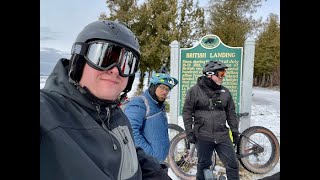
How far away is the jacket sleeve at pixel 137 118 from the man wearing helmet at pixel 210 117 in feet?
2.41

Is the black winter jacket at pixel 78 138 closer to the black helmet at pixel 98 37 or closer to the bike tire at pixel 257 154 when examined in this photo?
the black helmet at pixel 98 37

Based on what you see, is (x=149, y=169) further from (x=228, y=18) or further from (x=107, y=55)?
(x=228, y=18)

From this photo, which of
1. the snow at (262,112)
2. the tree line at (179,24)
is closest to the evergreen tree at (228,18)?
the tree line at (179,24)

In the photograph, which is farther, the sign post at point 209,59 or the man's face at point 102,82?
the sign post at point 209,59

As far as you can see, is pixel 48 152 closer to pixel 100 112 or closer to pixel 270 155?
pixel 100 112

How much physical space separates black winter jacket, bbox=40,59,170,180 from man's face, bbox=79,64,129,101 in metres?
0.03

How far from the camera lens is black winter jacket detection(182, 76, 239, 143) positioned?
2133mm

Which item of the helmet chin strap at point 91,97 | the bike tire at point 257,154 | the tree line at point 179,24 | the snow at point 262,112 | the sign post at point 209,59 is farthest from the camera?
the tree line at point 179,24

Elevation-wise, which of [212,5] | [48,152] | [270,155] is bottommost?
[270,155]

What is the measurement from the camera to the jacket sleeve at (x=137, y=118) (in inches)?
57.6

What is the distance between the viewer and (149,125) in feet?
5.06
